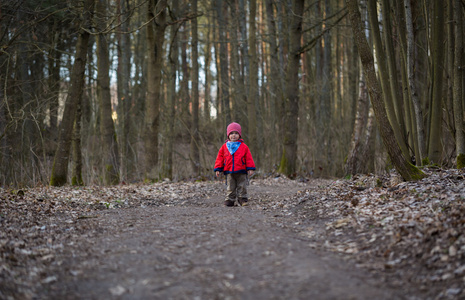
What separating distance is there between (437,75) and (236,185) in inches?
183

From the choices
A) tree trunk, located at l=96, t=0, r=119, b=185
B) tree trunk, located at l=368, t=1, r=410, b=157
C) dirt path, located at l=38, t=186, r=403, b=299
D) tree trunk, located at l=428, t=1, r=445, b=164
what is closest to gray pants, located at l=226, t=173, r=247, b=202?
dirt path, located at l=38, t=186, r=403, b=299

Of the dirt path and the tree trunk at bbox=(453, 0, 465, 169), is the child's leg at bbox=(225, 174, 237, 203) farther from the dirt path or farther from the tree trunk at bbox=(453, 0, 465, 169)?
the tree trunk at bbox=(453, 0, 465, 169)

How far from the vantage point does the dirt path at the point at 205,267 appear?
3.15 metres

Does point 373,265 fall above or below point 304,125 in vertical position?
below

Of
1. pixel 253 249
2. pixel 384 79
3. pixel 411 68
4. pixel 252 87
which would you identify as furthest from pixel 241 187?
pixel 252 87

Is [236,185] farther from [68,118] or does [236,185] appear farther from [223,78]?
[223,78]

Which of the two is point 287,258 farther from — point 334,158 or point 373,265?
point 334,158

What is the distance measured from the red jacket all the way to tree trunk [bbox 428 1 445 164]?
3.92m

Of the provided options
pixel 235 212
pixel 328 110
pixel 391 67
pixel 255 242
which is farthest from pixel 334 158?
pixel 255 242

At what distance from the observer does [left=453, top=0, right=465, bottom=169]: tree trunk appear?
25.4 ft

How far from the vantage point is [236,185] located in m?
8.40

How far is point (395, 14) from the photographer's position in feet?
30.9

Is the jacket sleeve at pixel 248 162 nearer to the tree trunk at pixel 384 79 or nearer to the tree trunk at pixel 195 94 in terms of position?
the tree trunk at pixel 384 79

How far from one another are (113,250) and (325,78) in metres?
13.7
